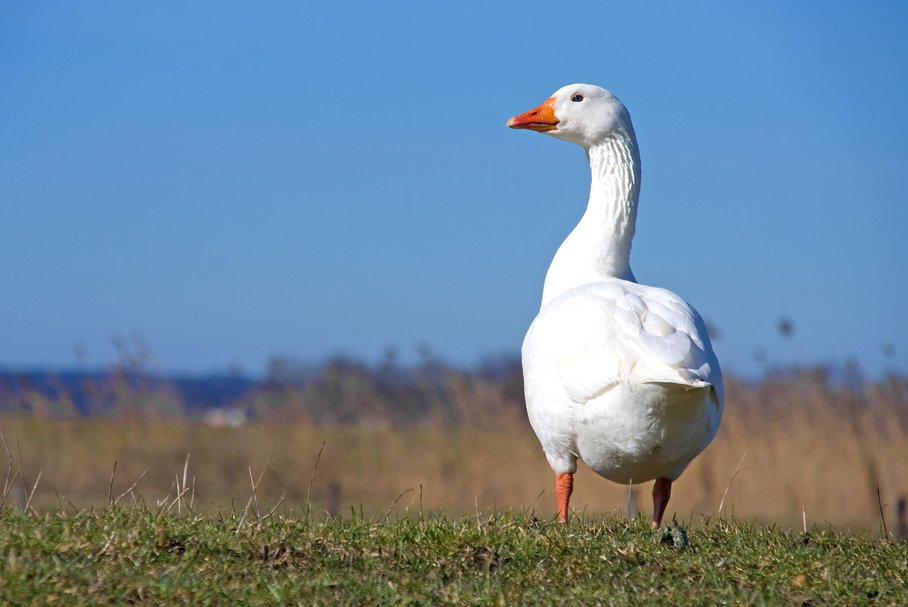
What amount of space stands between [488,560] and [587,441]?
137cm

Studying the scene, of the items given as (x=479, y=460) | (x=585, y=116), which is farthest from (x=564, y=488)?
(x=479, y=460)

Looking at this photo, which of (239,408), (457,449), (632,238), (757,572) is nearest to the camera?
(757,572)

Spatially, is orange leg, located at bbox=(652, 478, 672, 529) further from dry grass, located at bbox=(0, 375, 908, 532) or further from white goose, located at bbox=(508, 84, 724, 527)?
dry grass, located at bbox=(0, 375, 908, 532)

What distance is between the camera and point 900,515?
1080 cm

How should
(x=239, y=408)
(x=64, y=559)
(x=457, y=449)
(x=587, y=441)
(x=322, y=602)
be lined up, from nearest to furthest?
(x=322, y=602) < (x=64, y=559) < (x=587, y=441) < (x=457, y=449) < (x=239, y=408)

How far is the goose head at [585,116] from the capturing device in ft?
25.7

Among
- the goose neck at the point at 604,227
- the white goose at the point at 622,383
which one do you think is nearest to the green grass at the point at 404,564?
the white goose at the point at 622,383

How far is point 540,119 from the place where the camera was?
8086 millimetres

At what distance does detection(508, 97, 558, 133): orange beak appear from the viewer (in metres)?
8.02

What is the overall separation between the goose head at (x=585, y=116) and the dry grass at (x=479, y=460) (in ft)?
17.0

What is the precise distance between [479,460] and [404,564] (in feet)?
35.5

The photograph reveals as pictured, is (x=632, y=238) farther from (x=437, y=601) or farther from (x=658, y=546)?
(x=437, y=601)

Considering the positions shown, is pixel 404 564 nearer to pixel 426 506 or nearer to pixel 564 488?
pixel 564 488

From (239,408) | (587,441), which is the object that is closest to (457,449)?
(239,408)
